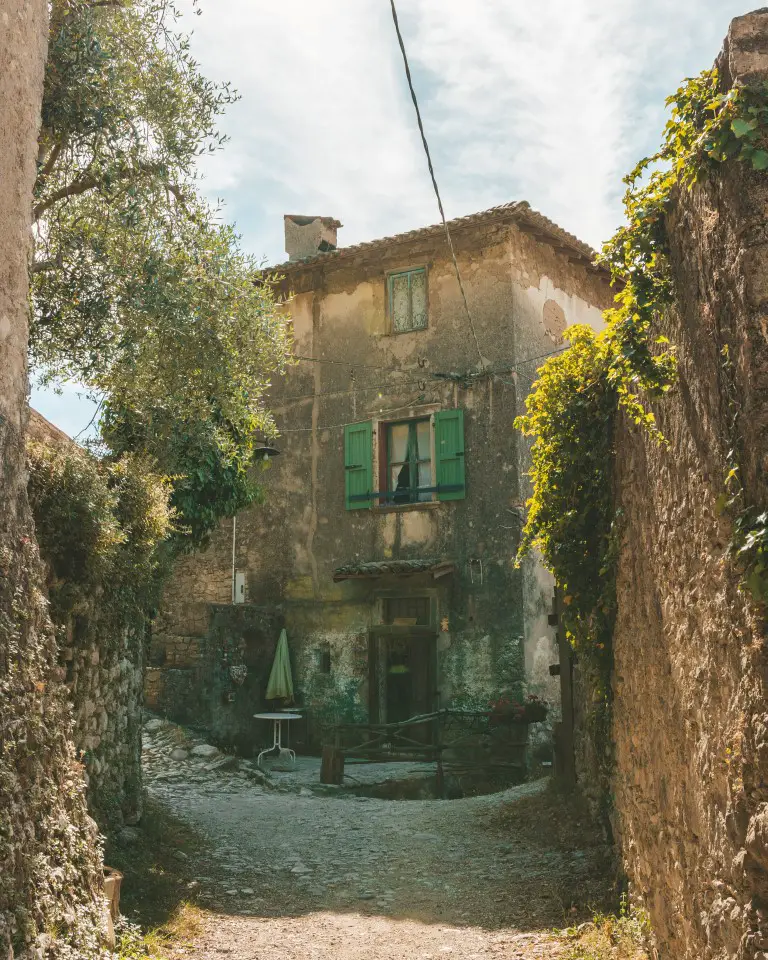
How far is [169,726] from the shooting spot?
43.1 ft

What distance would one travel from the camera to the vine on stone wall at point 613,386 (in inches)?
119

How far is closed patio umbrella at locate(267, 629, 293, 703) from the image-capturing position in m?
15.7

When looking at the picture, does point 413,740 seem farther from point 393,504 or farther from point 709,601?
point 709,601

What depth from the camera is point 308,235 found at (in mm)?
18109

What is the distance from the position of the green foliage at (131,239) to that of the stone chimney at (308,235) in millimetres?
8985

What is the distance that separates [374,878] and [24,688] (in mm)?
3790

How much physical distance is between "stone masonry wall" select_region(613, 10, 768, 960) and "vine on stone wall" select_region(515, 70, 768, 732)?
0.10m

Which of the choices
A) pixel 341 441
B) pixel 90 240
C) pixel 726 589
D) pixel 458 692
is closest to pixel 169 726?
pixel 458 692

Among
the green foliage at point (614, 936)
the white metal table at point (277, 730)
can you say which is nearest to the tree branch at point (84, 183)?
the green foliage at point (614, 936)

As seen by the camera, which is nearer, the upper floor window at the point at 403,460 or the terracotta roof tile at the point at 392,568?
the terracotta roof tile at the point at 392,568

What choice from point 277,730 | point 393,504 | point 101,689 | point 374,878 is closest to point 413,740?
point 277,730

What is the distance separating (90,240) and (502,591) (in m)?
8.82

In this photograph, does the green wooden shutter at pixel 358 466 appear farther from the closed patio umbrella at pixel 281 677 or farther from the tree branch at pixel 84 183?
the tree branch at pixel 84 183

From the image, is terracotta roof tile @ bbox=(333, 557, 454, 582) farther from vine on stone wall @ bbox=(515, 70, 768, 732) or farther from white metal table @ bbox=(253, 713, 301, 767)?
vine on stone wall @ bbox=(515, 70, 768, 732)
